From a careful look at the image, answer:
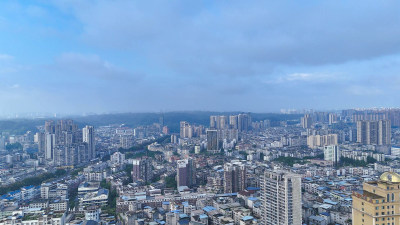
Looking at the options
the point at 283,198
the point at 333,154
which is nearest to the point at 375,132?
the point at 333,154

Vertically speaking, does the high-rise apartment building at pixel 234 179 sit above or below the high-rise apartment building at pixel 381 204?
below

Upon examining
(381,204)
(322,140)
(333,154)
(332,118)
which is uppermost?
(332,118)

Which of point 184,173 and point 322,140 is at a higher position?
point 322,140

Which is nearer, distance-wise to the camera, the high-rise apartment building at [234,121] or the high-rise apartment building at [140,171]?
the high-rise apartment building at [140,171]

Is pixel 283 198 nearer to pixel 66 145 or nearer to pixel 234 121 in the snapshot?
pixel 66 145

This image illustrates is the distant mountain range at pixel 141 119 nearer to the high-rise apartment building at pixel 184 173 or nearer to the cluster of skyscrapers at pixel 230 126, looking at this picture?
the cluster of skyscrapers at pixel 230 126

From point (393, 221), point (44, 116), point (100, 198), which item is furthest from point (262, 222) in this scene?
point (44, 116)

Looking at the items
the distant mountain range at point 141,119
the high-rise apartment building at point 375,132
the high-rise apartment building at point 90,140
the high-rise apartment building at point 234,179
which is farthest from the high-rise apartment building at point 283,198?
the distant mountain range at point 141,119
